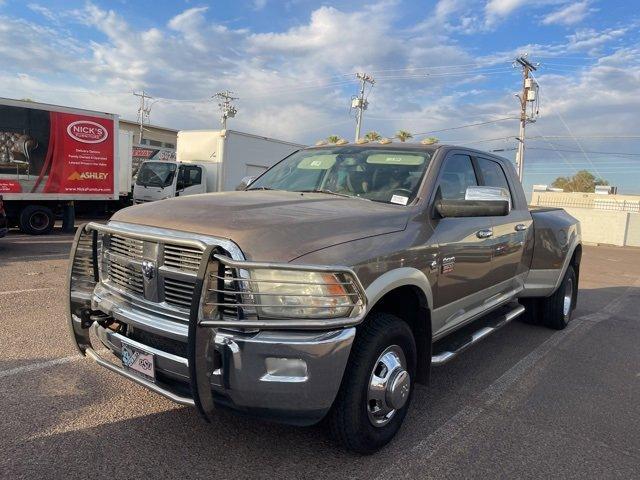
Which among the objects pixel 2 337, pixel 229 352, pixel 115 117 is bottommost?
pixel 2 337

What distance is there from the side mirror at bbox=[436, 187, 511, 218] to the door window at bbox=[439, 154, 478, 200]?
0.84 feet

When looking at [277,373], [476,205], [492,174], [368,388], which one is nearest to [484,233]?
[476,205]

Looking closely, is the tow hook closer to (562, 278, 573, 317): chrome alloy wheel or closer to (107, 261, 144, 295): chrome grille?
(107, 261, 144, 295): chrome grille

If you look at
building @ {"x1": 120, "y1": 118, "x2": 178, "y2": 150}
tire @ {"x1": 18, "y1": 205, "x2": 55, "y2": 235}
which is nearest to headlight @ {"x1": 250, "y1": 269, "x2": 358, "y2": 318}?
tire @ {"x1": 18, "y1": 205, "x2": 55, "y2": 235}

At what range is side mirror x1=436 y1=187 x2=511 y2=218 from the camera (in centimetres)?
350

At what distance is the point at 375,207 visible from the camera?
3.47m

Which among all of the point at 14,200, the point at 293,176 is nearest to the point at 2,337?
the point at 293,176

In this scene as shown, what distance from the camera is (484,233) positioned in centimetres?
421

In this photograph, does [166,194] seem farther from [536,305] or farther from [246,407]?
[246,407]

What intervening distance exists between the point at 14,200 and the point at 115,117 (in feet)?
11.3

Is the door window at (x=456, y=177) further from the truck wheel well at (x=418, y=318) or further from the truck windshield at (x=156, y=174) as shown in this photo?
the truck windshield at (x=156, y=174)

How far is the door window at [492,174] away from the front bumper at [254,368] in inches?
112

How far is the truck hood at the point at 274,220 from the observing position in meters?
2.65

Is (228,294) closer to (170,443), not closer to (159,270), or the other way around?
(159,270)
